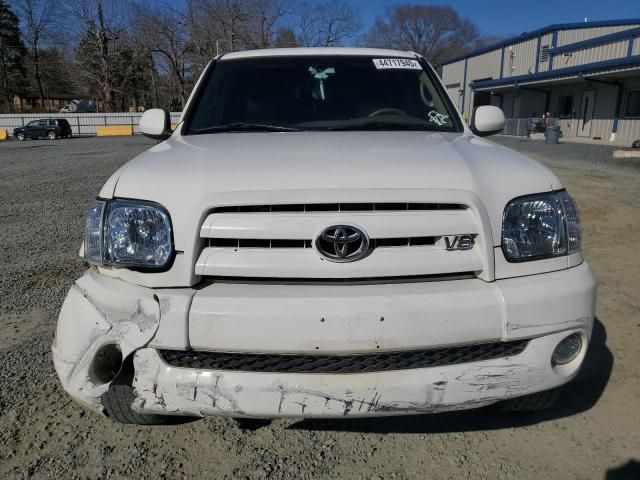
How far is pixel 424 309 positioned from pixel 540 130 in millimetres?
33515

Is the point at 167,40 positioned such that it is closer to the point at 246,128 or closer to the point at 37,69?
Result: the point at 37,69

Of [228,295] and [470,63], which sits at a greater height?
[470,63]

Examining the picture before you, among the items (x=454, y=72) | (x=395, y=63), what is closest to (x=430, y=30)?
(x=454, y=72)

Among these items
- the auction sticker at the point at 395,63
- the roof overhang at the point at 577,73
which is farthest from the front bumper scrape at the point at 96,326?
the roof overhang at the point at 577,73

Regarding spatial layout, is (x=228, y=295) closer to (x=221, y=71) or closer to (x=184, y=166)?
(x=184, y=166)

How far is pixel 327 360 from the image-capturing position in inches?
70.3

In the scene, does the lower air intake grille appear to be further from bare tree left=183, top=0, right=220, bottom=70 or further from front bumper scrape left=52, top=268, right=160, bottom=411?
bare tree left=183, top=0, right=220, bottom=70

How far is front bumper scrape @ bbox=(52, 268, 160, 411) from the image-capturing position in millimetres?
1773

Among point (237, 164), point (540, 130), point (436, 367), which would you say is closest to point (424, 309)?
point (436, 367)

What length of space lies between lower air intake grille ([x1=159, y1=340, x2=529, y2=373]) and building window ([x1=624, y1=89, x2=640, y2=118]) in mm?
29016

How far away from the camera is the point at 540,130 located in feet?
103

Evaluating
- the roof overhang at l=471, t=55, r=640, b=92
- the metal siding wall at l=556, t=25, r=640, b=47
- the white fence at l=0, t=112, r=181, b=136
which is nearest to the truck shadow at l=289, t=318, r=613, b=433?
the roof overhang at l=471, t=55, r=640, b=92

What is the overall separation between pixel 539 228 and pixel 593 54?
109 feet

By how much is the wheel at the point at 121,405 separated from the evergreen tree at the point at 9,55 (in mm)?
71652
